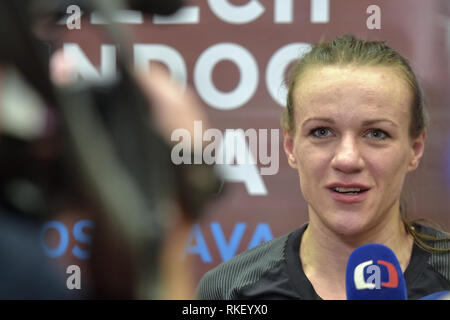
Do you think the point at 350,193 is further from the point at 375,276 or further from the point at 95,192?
the point at 95,192

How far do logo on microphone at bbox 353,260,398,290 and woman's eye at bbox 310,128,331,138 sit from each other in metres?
0.22

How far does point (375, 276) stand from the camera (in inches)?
20.1

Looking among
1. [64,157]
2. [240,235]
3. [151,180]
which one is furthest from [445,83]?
[64,157]

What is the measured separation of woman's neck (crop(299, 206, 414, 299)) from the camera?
74 centimetres

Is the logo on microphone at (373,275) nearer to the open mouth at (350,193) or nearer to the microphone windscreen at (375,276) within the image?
the microphone windscreen at (375,276)

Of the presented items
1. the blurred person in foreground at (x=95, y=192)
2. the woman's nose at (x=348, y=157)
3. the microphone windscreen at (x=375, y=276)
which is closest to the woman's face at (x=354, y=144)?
the woman's nose at (x=348, y=157)

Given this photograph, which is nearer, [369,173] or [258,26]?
[369,173]

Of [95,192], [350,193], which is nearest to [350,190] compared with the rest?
[350,193]

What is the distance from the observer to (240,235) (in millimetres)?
1120

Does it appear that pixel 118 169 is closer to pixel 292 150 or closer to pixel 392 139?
pixel 292 150

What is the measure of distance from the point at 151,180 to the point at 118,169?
0.08 metres

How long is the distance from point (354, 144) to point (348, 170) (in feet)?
0.11

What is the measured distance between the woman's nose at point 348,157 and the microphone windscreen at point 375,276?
0.53 feet
